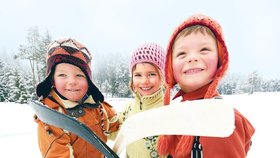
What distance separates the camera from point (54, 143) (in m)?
1.59

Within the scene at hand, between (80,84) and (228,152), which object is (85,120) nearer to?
(80,84)

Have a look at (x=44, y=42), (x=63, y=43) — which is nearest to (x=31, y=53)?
(x=44, y=42)

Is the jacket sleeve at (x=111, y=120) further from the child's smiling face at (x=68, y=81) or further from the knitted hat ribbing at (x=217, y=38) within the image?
the knitted hat ribbing at (x=217, y=38)

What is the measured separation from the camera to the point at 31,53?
33.2 meters

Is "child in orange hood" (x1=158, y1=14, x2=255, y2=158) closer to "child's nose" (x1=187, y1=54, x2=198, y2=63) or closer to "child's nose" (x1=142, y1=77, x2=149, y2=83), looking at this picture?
"child's nose" (x1=187, y1=54, x2=198, y2=63)

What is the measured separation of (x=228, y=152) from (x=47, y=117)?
67cm

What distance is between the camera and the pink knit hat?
2.22 m

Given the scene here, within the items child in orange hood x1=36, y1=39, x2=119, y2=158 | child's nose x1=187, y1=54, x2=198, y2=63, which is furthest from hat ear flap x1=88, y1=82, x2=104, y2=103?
child's nose x1=187, y1=54, x2=198, y2=63

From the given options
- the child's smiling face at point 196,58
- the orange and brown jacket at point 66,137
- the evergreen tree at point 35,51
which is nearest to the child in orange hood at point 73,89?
the orange and brown jacket at point 66,137

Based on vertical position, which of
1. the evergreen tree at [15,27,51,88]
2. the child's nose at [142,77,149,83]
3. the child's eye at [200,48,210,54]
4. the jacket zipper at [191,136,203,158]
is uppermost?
the child's eye at [200,48,210,54]

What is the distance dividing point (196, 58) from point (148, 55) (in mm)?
1131

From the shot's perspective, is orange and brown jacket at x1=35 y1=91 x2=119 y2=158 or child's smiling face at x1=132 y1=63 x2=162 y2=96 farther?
child's smiling face at x1=132 y1=63 x2=162 y2=96

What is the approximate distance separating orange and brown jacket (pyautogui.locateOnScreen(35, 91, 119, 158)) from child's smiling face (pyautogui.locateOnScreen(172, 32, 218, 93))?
0.90 m

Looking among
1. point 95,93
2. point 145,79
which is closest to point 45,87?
point 95,93
